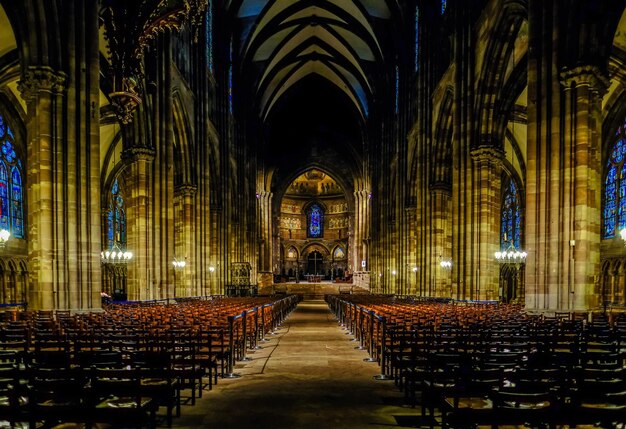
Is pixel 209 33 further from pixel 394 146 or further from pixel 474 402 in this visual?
pixel 474 402

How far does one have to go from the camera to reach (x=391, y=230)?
160 ft

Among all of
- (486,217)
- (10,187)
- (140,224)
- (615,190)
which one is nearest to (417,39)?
(615,190)

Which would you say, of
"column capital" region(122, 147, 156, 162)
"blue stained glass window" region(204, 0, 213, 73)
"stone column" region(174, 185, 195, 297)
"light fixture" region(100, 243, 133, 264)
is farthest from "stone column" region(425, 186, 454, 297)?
"blue stained glass window" region(204, 0, 213, 73)

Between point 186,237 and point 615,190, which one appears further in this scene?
point 186,237

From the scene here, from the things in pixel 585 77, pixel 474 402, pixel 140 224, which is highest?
pixel 585 77

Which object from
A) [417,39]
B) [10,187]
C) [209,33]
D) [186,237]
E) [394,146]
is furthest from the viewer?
[394,146]

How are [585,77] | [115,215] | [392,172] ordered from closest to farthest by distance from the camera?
1. [585,77]
2. [115,215]
3. [392,172]

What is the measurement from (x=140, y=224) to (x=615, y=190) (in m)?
29.7

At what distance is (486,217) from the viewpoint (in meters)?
24.8

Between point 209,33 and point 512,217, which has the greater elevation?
point 209,33

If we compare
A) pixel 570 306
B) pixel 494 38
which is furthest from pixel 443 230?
pixel 570 306

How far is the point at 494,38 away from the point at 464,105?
3.68m

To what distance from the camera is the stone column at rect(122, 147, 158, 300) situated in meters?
24.3

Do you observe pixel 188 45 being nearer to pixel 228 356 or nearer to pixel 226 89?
pixel 226 89
